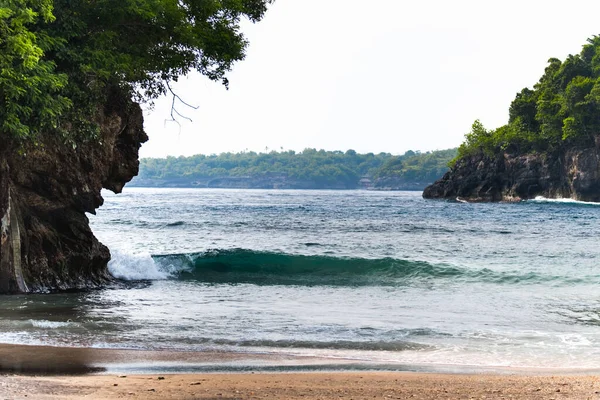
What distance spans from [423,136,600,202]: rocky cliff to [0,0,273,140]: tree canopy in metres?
80.2

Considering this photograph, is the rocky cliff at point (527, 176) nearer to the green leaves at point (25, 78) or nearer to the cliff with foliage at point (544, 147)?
the cliff with foliage at point (544, 147)

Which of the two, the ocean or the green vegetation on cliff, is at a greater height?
the green vegetation on cliff

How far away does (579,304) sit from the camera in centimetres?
1528

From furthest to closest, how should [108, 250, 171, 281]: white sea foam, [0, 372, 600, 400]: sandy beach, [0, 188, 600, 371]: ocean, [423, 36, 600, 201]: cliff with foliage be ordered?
[423, 36, 600, 201]: cliff with foliage
[108, 250, 171, 281]: white sea foam
[0, 188, 600, 371]: ocean
[0, 372, 600, 400]: sandy beach

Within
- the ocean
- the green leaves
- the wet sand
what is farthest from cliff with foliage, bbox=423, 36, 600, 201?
the wet sand

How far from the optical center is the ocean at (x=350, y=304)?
10.2 m

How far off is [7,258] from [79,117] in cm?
362

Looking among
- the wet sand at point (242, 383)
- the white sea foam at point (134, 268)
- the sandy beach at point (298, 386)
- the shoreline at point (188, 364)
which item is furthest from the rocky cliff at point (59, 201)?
the sandy beach at point (298, 386)

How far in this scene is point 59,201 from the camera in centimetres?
1694

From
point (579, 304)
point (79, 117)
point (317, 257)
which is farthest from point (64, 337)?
point (317, 257)

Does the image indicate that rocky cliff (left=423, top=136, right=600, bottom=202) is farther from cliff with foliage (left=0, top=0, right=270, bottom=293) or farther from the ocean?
cliff with foliage (left=0, top=0, right=270, bottom=293)

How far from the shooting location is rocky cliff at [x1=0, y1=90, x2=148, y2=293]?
14719 millimetres

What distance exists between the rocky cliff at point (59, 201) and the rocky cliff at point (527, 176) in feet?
269

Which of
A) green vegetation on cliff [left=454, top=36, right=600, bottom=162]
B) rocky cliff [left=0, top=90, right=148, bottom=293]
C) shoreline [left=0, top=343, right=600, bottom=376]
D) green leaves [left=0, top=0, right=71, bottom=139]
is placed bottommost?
shoreline [left=0, top=343, right=600, bottom=376]
